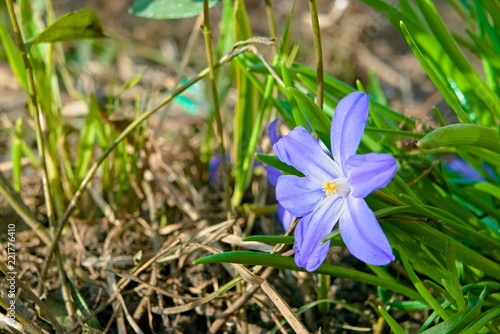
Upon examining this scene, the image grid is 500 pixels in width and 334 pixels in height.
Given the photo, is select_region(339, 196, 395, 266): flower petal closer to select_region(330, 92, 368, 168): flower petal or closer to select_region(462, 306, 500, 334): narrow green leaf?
select_region(330, 92, 368, 168): flower petal

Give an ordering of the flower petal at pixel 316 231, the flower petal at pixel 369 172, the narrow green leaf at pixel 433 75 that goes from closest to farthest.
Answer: the flower petal at pixel 369 172 < the flower petal at pixel 316 231 < the narrow green leaf at pixel 433 75

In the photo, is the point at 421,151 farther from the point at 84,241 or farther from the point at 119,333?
the point at 84,241

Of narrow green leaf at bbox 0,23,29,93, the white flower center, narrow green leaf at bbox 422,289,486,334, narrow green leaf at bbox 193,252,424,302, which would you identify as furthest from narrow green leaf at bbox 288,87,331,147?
narrow green leaf at bbox 0,23,29,93

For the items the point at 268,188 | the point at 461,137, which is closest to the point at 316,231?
the point at 461,137

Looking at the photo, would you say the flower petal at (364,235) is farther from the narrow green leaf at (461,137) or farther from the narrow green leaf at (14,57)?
the narrow green leaf at (14,57)

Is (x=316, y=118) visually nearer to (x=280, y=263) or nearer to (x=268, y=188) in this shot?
(x=280, y=263)

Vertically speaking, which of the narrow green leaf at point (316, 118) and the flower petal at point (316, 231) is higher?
the narrow green leaf at point (316, 118)

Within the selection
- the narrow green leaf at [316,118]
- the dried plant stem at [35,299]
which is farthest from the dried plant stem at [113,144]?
the narrow green leaf at [316,118]
